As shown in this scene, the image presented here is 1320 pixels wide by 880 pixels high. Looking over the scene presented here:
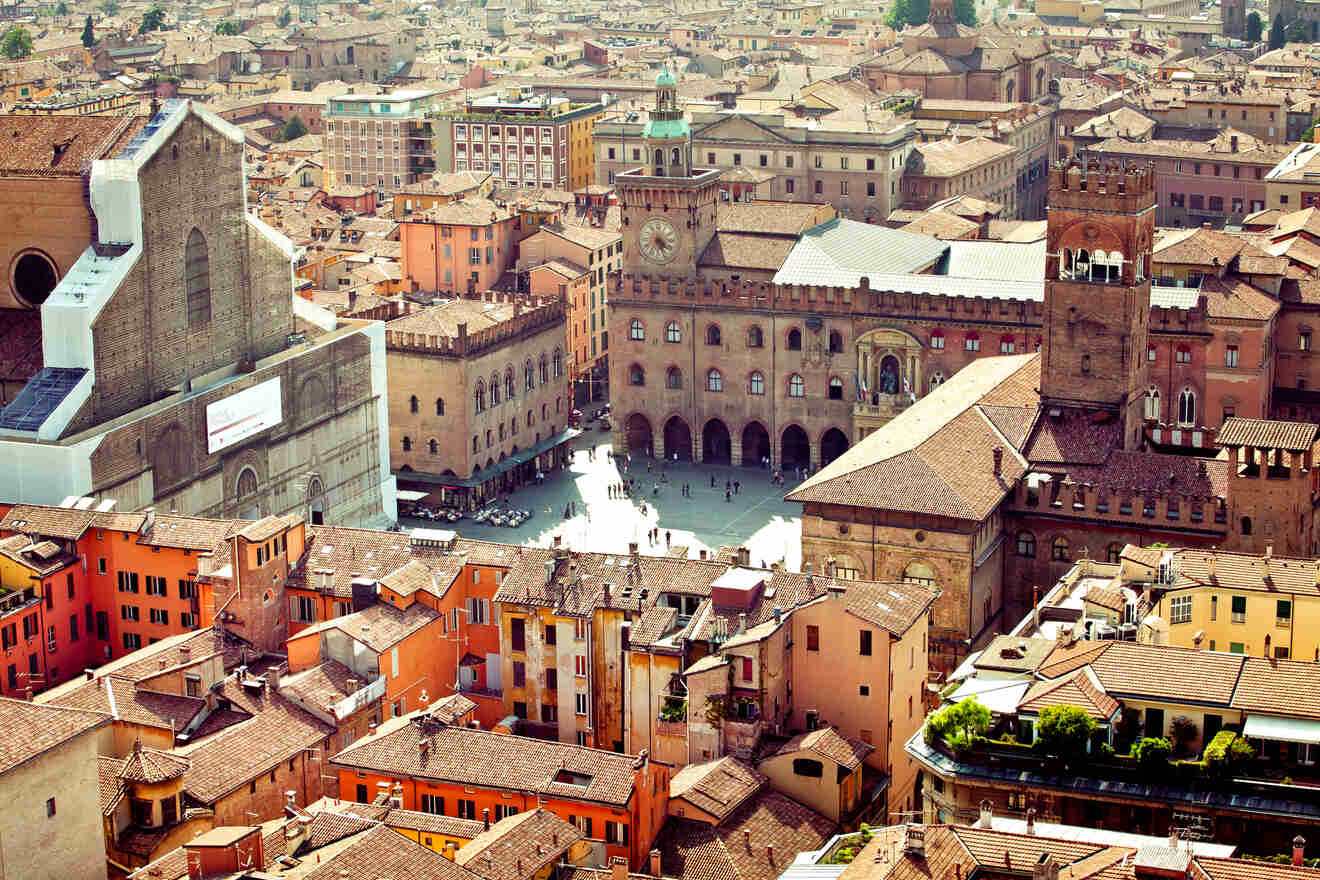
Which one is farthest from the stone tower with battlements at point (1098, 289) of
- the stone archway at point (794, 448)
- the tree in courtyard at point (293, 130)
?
the tree in courtyard at point (293, 130)

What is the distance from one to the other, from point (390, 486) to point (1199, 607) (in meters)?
40.1

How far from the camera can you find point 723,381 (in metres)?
98.9

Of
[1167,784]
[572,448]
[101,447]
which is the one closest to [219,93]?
[572,448]

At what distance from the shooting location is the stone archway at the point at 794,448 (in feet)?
322

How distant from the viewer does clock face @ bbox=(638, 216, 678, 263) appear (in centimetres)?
9975

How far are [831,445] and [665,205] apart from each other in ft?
42.3

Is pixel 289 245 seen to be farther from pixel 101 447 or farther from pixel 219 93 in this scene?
pixel 219 93

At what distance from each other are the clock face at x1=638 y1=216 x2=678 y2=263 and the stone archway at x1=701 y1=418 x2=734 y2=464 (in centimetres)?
766

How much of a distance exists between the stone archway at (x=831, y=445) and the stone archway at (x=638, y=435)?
25.9 ft

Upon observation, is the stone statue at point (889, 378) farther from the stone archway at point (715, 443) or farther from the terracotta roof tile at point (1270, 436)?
the terracotta roof tile at point (1270, 436)

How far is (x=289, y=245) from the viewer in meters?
84.6

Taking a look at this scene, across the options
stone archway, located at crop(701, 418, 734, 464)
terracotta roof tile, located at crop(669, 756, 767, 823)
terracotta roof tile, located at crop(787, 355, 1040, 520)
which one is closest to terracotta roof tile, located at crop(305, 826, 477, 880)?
terracotta roof tile, located at crop(669, 756, 767, 823)

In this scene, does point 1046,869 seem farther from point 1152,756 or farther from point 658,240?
point 658,240

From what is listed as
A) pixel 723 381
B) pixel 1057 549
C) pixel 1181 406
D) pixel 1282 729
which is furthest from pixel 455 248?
pixel 1282 729
